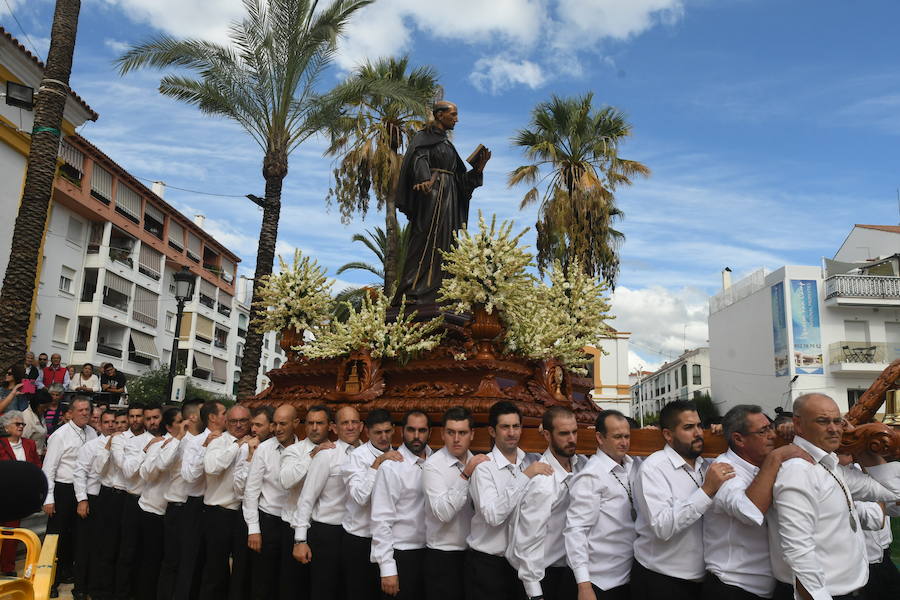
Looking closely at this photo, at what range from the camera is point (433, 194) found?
7.84m

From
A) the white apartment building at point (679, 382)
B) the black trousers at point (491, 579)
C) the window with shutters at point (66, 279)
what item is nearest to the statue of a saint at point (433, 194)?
the black trousers at point (491, 579)

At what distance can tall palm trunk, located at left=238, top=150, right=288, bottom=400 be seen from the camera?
13.6 m

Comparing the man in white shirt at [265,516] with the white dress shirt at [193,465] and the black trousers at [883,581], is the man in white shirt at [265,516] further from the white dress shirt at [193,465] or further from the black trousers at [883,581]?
the black trousers at [883,581]

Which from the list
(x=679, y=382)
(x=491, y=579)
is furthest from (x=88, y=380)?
(x=679, y=382)

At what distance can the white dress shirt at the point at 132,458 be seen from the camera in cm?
659

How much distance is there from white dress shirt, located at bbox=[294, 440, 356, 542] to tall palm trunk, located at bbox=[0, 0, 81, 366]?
7.53m

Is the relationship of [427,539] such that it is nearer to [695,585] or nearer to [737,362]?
[695,585]

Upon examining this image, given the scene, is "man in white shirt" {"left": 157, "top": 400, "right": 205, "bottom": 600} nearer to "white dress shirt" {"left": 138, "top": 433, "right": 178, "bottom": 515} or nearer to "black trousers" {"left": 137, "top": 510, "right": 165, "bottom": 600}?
"white dress shirt" {"left": 138, "top": 433, "right": 178, "bottom": 515}

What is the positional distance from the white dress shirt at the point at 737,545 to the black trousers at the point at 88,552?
19.0 feet

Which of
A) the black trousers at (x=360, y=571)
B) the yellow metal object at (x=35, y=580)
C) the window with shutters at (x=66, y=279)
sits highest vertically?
the window with shutters at (x=66, y=279)

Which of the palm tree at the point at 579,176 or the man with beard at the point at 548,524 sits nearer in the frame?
the man with beard at the point at 548,524

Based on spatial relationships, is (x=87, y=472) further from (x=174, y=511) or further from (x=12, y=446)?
(x=174, y=511)

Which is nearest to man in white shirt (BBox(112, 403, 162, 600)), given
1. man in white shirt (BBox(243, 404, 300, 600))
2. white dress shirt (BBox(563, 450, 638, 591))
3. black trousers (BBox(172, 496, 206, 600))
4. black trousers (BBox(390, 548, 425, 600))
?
black trousers (BBox(172, 496, 206, 600))

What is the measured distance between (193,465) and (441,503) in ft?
8.85
